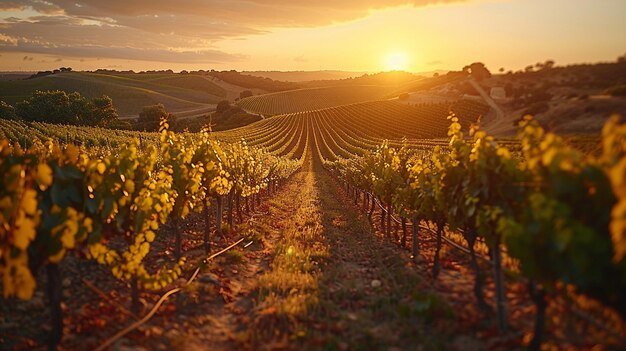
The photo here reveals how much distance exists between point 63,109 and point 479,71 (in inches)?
5157

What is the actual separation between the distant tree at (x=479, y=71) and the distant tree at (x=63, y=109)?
391 ft

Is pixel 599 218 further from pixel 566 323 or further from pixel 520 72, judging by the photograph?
pixel 520 72

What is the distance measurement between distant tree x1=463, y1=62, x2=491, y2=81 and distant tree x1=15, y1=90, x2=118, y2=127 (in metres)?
119

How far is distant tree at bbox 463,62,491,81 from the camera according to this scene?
146 m

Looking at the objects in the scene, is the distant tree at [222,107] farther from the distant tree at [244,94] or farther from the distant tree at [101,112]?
the distant tree at [101,112]

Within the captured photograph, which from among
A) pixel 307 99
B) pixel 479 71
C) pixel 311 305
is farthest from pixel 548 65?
pixel 311 305

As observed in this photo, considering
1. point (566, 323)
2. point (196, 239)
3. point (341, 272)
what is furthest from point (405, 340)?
point (196, 239)

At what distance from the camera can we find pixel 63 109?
70688 millimetres

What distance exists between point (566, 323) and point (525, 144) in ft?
8.95

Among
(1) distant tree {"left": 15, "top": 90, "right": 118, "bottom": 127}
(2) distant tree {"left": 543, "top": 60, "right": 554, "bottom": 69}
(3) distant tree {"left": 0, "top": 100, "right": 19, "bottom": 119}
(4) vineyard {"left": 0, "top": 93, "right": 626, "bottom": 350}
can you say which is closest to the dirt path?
(4) vineyard {"left": 0, "top": 93, "right": 626, "bottom": 350}

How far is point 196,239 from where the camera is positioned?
1485 cm

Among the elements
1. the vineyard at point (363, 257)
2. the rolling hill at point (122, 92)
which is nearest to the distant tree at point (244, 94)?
the rolling hill at point (122, 92)

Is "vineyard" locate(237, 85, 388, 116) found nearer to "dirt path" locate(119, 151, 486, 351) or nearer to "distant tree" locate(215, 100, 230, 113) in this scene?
"distant tree" locate(215, 100, 230, 113)

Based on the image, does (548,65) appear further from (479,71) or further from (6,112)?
(6,112)
